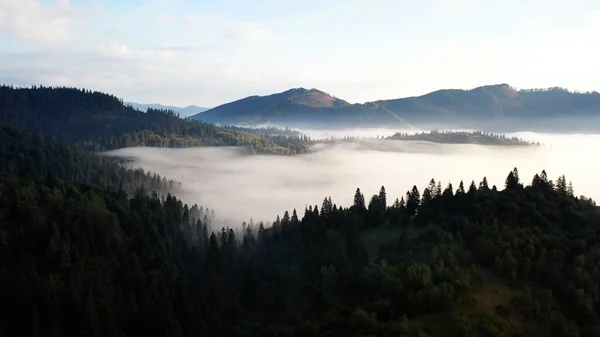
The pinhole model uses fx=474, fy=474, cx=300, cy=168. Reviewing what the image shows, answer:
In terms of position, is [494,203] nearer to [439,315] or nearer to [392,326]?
[439,315]

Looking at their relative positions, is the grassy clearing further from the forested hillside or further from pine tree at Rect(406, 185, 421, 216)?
pine tree at Rect(406, 185, 421, 216)

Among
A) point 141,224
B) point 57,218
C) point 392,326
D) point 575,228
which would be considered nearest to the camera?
point 392,326

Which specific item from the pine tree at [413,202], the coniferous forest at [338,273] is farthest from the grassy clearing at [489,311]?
the pine tree at [413,202]

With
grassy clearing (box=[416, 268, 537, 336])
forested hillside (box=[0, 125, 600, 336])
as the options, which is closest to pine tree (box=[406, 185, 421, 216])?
forested hillside (box=[0, 125, 600, 336])

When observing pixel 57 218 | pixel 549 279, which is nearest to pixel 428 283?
pixel 549 279

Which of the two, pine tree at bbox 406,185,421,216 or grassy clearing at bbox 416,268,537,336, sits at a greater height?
pine tree at bbox 406,185,421,216

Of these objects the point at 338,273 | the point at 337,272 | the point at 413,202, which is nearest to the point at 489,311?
the point at 338,273

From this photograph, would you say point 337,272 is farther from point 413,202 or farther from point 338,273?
point 413,202

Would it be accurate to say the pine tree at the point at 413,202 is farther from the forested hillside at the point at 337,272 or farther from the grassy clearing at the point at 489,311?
the grassy clearing at the point at 489,311
